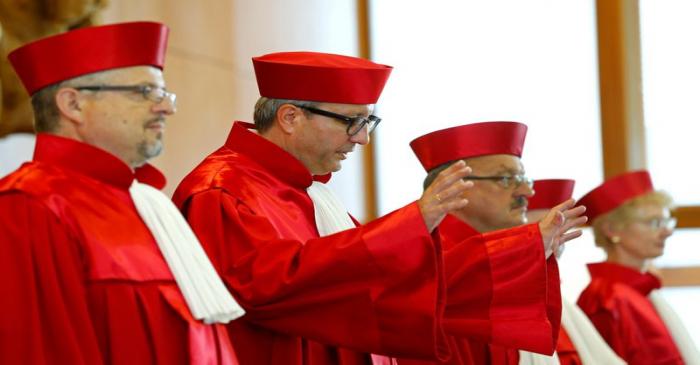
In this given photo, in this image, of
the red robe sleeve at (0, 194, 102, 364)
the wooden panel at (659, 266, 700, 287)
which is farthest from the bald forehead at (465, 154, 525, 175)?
the wooden panel at (659, 266, 700, 287)

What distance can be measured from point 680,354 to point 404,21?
3.80 m

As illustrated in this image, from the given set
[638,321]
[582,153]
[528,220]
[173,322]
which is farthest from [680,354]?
[173,322]

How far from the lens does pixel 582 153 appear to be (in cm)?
890

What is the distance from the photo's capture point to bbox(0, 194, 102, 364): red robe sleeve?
2910mm

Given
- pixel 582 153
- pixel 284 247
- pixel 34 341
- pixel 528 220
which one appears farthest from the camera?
pixel 582 153

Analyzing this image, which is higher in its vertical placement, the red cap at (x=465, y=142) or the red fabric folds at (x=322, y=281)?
the red cap at (x=465, y=142)

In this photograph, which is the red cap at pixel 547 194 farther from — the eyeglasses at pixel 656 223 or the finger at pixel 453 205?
the finger at pixel 453 205

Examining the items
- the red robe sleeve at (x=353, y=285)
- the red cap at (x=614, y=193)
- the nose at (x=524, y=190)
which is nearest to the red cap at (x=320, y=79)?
the red robe sleeve at (x=353, y=285)

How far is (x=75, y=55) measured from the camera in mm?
3217

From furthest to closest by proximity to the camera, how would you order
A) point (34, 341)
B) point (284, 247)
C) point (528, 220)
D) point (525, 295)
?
point (528, 220), point (525, 295), point (284, 247), point (34, 341)

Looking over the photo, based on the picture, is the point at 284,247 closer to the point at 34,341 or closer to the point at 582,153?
the point at 34,341

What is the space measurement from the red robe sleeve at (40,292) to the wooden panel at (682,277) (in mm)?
6093

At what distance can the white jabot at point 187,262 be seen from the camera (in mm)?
3244

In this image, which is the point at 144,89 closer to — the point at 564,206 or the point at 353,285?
the point at 353,285
